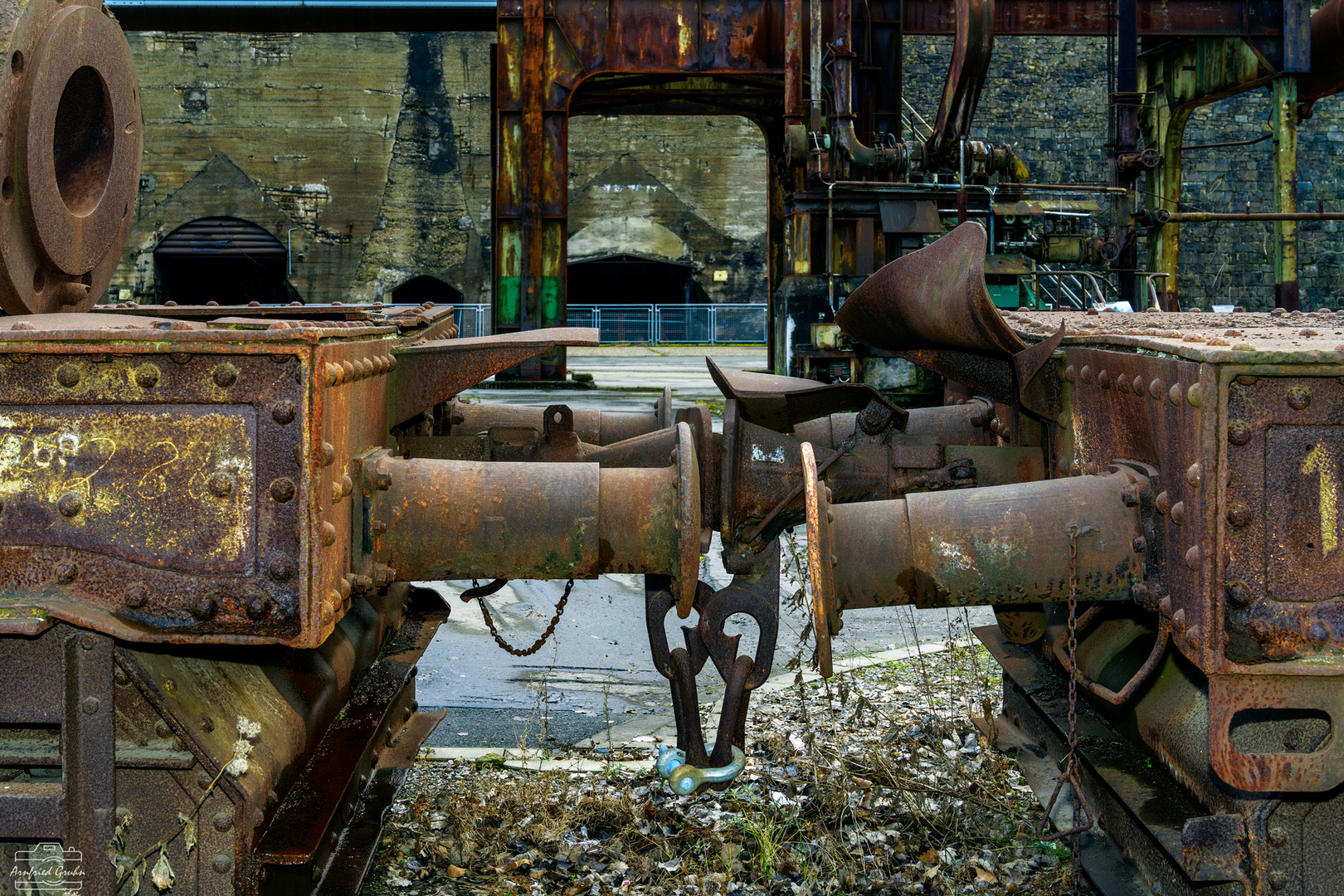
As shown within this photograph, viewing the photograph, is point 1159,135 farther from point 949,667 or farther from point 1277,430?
point 1277,430

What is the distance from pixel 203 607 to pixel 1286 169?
500 inches

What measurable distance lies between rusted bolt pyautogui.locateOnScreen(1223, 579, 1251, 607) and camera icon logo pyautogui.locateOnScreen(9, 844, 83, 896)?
6.20 feet

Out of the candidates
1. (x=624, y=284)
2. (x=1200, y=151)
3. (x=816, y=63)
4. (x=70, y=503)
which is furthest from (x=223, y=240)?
(x=70, y=503)

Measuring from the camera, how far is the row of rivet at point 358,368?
179 cm

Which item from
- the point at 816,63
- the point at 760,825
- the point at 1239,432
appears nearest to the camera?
the point at 1239,432

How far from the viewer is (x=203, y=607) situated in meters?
1.76

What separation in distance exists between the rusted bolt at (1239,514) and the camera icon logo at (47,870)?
1.92 metres

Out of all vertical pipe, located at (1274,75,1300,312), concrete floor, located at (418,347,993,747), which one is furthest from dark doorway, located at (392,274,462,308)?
concrete floor, located at (418,347,993,747)

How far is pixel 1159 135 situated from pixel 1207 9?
1960 mm

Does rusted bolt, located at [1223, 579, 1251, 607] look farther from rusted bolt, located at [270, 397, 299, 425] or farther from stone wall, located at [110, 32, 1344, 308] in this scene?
stone wall, located at [110, 32, 1344, 308]

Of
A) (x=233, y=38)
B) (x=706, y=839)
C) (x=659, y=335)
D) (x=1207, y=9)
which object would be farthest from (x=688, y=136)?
(x=706, y=839)

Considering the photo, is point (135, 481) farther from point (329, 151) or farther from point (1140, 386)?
point (329, 151)

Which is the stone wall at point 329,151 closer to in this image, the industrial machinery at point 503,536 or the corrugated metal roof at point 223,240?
the corrugated metal roof at point 223,240

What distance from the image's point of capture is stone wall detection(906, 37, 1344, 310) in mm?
21078
